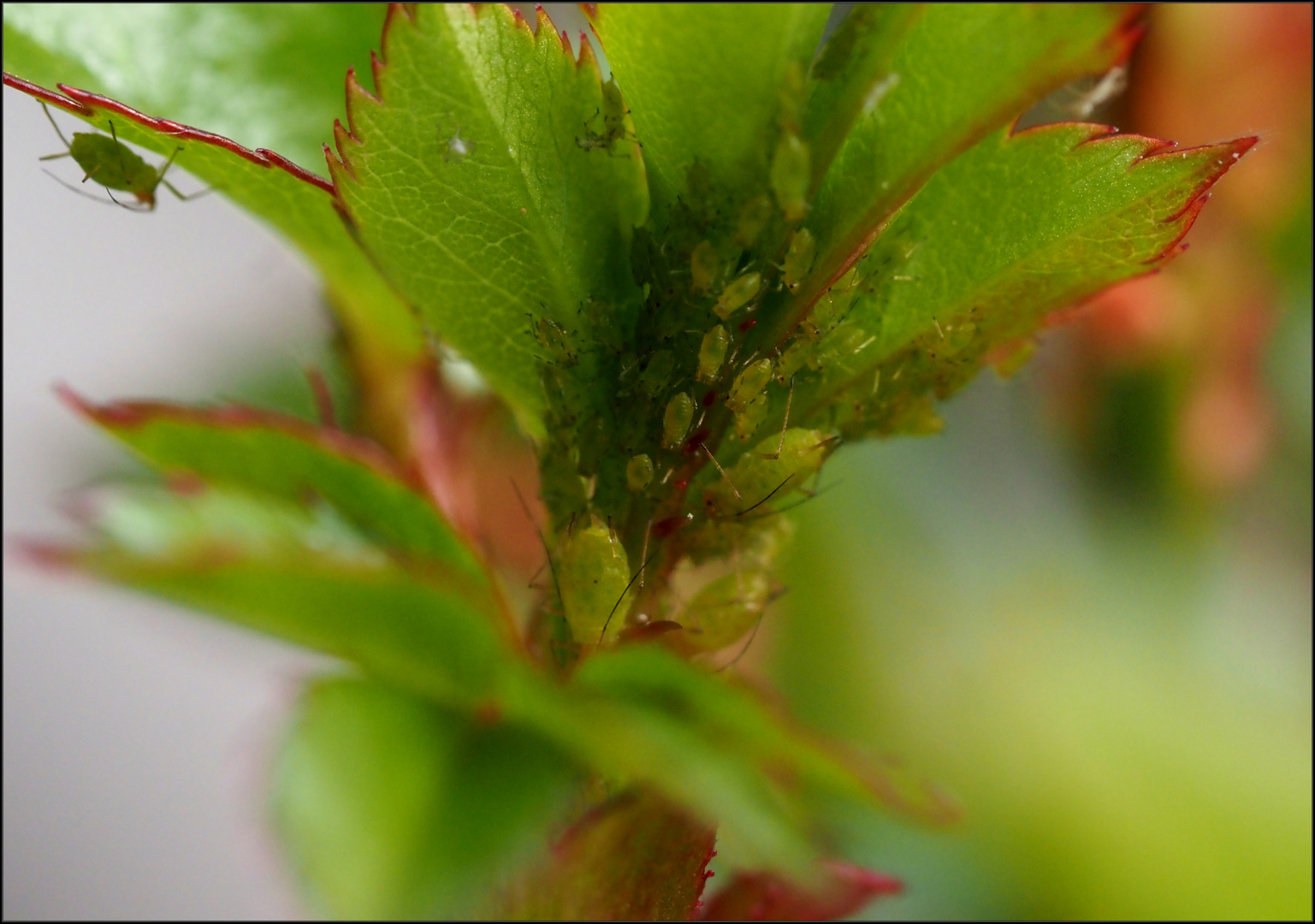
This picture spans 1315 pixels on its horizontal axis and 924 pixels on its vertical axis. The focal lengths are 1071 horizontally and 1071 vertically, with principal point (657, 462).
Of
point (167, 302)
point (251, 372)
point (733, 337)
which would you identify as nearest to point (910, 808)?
point (733, 337)

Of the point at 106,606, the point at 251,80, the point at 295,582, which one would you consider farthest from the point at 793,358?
the point at 106,606

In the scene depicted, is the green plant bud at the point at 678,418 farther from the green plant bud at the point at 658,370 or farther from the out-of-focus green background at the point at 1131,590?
the out-of-focus green background at the point at 1131,590

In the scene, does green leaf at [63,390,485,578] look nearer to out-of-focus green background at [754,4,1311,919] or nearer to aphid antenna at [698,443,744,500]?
aphid antenna at [698,443,744,500]

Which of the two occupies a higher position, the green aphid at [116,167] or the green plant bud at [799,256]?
the green aphid at [116,167]

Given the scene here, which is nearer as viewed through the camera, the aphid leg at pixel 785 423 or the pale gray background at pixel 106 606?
the aphid leg at pixel 785 423

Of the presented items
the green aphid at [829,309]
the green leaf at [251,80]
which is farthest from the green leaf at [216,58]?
the green aphid at [829,309]

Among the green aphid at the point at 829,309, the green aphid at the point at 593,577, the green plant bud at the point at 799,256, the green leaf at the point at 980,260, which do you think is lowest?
the green aphid at the point at 593,577

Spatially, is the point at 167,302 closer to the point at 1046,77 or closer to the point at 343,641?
the point at 343,641
